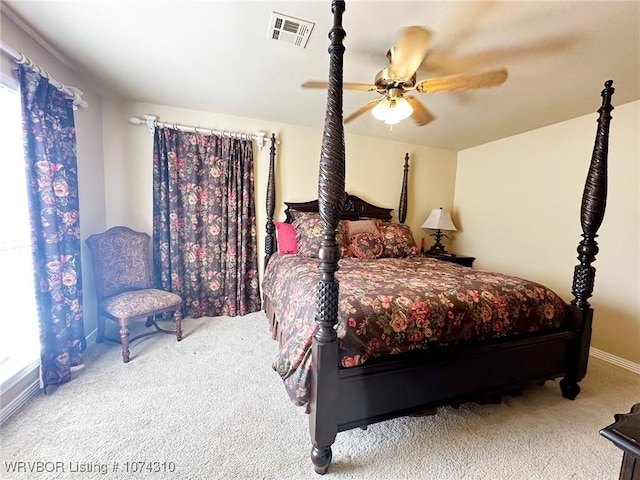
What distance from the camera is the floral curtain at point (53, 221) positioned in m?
1.63

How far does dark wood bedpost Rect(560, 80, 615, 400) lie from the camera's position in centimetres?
167

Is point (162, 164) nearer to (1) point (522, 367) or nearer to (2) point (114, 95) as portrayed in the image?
(2) point (114, 95)

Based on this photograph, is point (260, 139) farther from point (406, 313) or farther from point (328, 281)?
point (406, 313)

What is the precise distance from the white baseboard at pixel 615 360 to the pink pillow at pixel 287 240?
3.07 m

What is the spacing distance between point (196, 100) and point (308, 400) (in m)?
2.82

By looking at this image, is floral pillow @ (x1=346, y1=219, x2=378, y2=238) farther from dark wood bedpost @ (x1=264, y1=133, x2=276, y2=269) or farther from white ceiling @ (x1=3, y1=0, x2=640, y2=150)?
white ceiling @ (x1=3, y1=0, x2=640, y2=150)

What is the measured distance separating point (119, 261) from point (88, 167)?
2.91 ft

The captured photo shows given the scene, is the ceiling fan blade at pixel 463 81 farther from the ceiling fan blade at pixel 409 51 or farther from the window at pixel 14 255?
the window at pixel 14 255

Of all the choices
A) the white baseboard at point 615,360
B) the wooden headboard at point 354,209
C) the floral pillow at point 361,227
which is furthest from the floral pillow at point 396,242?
the white baseboard at point 615,360

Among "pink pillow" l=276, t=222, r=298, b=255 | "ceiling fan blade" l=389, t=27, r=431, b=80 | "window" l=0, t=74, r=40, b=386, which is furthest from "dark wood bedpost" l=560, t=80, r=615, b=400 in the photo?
"window" l=0, t=74, r=40, b=386

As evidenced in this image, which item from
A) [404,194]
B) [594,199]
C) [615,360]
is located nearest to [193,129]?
[404,194]

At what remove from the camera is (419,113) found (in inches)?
106

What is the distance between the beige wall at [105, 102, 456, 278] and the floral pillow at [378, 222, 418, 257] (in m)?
0.70

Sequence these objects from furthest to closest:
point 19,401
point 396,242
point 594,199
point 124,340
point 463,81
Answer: point 396,242
point 124,340
point 463,81
point 594,199
point 19,401
